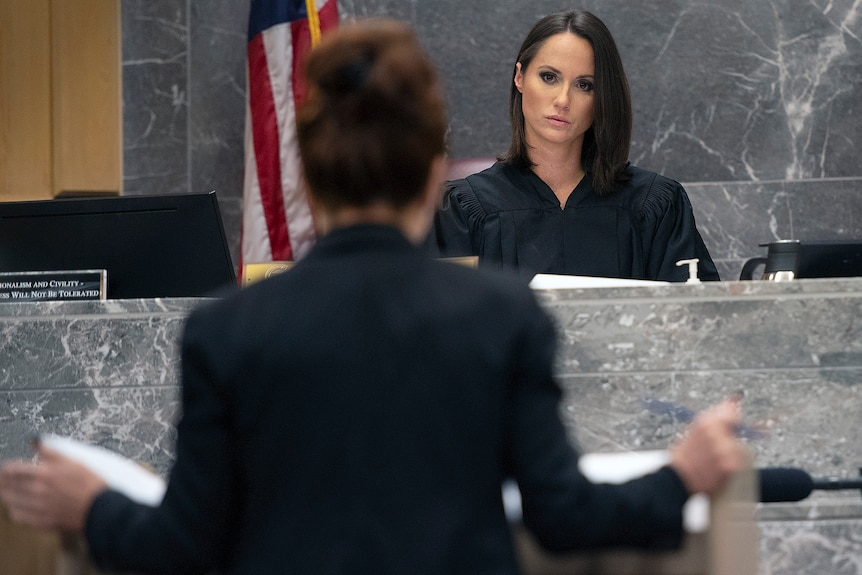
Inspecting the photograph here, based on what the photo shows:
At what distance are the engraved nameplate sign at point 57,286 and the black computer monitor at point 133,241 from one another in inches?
3.7

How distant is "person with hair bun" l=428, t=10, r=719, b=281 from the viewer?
115 inches

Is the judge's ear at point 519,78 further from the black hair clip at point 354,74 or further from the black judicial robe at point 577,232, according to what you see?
the black hair clip at point 354,74

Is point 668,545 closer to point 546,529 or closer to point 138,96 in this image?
point 546,529

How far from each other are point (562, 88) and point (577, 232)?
38cm

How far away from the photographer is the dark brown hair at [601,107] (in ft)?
9.59

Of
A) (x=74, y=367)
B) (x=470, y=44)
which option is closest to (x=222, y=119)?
(x=470, y=44)

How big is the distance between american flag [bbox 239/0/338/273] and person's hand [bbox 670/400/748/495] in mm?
3347

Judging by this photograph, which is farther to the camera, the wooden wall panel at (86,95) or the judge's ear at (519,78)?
the wooden wall panel at (86,95)

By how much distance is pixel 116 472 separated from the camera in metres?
1.10

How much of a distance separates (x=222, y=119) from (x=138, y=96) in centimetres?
34

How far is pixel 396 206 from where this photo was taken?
106 centimetres

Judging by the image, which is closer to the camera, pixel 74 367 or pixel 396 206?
pixel 396 206

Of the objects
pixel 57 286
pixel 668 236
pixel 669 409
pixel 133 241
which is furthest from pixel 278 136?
pixel 669 409

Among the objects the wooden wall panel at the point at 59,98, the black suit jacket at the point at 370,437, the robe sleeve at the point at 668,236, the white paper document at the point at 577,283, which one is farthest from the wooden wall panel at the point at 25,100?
the black suit jacket at the point at 370,437
